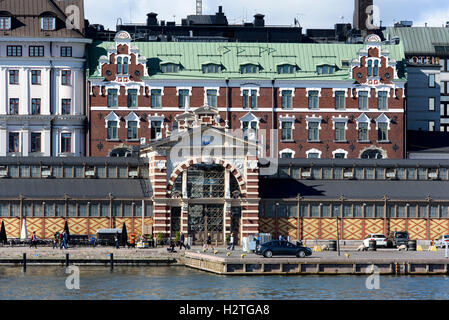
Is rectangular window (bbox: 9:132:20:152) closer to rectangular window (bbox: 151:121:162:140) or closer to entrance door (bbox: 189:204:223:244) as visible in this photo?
rectangular window (bbox: 151:121:162:140)

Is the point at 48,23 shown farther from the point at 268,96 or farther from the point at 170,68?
the point at 268,96

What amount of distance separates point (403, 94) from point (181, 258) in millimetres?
49784

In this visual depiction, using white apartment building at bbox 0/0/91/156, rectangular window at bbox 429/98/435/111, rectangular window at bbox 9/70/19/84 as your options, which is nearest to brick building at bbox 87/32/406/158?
white apartment building at bbox 0/0/91/156

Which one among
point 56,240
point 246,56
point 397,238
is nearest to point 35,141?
point 246,56

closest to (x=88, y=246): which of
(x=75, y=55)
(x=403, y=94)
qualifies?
(x=75, y=55)

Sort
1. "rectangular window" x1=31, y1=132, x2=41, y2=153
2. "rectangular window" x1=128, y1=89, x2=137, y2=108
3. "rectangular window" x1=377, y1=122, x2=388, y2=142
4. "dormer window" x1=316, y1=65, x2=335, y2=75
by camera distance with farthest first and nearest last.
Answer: "dormer window" x1=316, y1=65, x2=335, y2=75
"rectangular window" x1=377, y1=122, x2=388, y2=142
"rectangular window" x1=128, y1=89, x2=137, y2=108
"rectangular window" x1=31, y1=132, x2=41, y2=153

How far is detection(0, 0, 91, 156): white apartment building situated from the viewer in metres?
148

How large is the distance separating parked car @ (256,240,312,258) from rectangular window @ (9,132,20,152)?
4771cm

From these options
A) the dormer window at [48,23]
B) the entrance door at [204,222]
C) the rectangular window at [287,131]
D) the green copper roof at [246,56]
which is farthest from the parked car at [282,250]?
the dormer window at [48,23]

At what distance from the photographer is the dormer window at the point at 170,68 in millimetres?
152625

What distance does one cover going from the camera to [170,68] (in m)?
153
